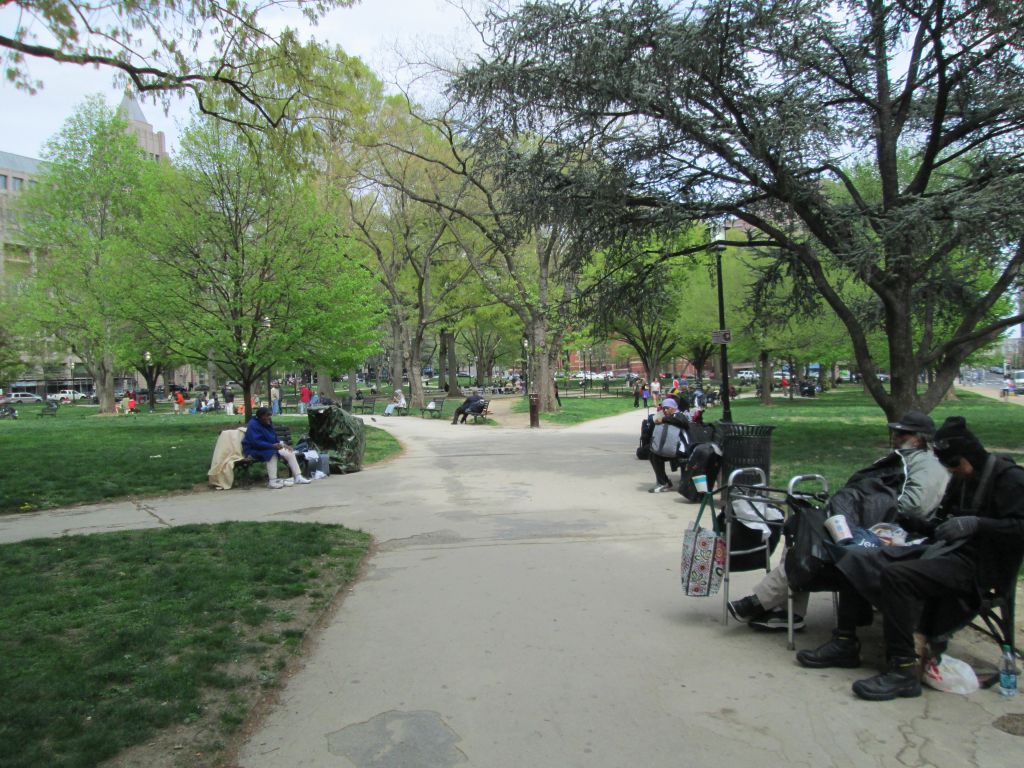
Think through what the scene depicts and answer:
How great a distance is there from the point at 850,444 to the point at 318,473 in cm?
1071

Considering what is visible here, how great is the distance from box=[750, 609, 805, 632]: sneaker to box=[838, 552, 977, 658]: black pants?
851mm

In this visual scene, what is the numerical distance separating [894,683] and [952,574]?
629 millimetres

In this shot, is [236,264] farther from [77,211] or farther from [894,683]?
[77,211]

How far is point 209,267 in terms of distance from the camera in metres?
18.4

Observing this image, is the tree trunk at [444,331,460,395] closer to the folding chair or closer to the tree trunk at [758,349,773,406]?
the tree trunk at [758,349,773,406]

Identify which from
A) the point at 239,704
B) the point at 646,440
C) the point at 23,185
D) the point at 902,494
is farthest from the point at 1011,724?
the point at 23,185

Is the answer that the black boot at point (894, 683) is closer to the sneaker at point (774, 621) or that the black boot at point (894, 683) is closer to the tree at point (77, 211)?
the sneaker at point (774, 621)

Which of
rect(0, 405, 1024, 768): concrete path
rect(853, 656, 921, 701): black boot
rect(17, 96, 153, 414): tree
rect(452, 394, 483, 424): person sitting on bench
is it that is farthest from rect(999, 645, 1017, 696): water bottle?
rect(17, 96, 153, 414): tree

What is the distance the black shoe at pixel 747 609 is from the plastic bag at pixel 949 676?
0.99 metres

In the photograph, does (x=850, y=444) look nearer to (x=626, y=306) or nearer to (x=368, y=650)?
(x=626, y=306)

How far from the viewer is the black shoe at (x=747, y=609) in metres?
4.52

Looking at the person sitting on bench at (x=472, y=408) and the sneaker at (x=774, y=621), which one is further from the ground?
the person sitting on bench at (x=472, y=408)

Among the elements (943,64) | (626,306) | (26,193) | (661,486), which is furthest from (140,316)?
(26,193)

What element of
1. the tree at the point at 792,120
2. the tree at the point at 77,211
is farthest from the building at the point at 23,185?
the tree at the point at 792,120
